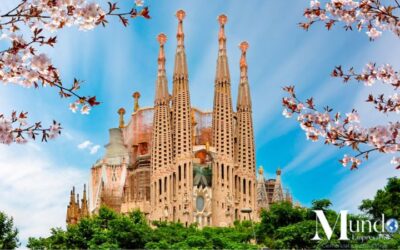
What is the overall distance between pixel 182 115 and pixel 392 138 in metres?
A: 54.7

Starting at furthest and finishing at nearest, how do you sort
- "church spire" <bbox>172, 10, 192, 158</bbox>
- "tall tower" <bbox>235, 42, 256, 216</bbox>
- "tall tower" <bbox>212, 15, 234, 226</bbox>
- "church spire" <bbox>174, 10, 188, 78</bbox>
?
1. "church spire" <bbox>174, 10, 188, 78</bbox>
2. "tall tower" <bbox>235, 42, 256, 216</bbox>
3. "church spire" <bbox>172, 10, 192, 158</bbox>
4. "tall tower" <bbox>212, 15, 234, 226</bbox>

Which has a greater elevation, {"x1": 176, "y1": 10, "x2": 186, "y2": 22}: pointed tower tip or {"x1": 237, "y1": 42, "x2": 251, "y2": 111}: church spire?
{"x1": 176, "y1": 10, "x2": 186, "y2": 22}: pointed tower tip

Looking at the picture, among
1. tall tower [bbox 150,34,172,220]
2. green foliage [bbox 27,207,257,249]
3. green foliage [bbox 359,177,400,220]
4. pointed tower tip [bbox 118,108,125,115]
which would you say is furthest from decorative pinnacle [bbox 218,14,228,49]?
green foliage [bbox 359,177,400,220]

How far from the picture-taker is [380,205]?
1422 inches

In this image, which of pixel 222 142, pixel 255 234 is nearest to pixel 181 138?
pixel 222 142

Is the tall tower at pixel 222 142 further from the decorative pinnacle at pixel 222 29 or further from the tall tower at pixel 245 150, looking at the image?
the tall tower at pixel 245 150

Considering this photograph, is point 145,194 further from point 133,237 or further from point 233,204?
point 133,237

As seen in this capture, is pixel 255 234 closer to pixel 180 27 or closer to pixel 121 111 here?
pixel 180 27

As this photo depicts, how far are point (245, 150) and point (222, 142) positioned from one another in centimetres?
292

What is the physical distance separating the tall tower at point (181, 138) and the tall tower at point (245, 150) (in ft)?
17.0

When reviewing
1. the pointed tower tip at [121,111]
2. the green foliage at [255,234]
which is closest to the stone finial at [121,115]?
the pointed tower tip at [121,111]

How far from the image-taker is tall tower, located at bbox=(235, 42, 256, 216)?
65.4 m

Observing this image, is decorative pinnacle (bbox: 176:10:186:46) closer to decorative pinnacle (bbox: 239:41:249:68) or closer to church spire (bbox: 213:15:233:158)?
church spire (bbox: 213:15:233:158)

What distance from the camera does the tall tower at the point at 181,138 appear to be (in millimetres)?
62188
